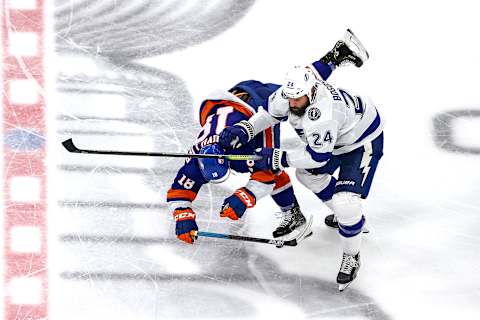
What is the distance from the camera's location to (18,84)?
7.63 metres

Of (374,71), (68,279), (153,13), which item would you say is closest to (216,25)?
(153,13)

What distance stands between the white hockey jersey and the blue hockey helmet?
0.28 m

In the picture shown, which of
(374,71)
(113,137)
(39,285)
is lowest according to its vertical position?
(39,285)

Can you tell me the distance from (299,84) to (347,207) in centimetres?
78

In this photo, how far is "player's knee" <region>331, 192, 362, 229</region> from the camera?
6.12 metres

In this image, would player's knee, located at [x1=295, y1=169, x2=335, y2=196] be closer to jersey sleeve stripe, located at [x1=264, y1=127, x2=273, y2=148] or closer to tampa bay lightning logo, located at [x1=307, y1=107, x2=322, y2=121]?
jersey sleeve stripe, located at [x1=264, y1=127, x2=273, y2=148]

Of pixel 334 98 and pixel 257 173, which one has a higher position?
pixel 334 98

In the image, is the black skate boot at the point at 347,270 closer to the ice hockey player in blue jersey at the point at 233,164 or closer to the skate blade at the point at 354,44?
the ice hockey player in blue jersey at the point at 233,164

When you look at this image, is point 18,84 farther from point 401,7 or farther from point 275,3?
point 401,7

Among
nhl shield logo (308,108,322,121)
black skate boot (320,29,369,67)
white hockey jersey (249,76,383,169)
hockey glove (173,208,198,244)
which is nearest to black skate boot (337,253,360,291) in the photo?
white hockey jersey (249,76,383,169)

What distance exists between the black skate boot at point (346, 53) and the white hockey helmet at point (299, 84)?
0.74m

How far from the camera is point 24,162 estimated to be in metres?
7.06

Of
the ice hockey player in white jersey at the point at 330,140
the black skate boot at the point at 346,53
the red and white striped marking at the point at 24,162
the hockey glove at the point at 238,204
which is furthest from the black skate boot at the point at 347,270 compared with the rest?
the red and white striped marking at the point at 24,162

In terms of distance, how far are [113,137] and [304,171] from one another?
1488 mm
